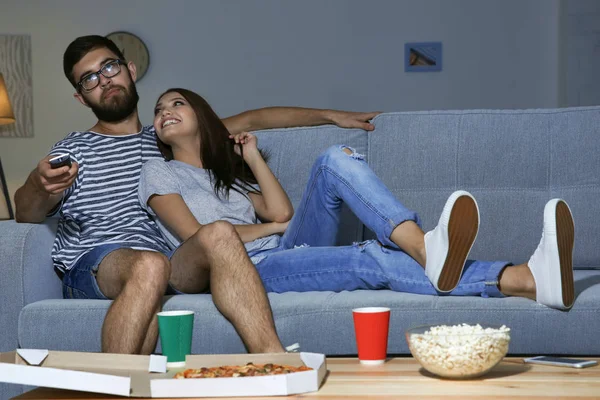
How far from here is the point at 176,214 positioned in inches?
92.9

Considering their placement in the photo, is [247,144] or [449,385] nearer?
[449,385]

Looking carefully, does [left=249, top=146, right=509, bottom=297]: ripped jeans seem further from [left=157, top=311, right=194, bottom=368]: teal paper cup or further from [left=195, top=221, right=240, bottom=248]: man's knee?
[left=157, top=311, right=194, bottom=368]: teal paper cup

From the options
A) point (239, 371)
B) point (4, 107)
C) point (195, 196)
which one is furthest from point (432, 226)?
point (4, 107)

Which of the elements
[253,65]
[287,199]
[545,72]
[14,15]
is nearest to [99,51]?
[287,199]

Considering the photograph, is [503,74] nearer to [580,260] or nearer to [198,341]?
[580,260]

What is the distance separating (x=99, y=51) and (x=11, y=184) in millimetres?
2623

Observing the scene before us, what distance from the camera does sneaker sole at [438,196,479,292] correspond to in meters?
1.80

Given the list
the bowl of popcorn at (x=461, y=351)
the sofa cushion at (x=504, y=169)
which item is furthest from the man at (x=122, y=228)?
the bowl of popcorn at (x=461, y=351)

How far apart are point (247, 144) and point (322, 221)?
42cm

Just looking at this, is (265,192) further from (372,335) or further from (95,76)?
(372,335)

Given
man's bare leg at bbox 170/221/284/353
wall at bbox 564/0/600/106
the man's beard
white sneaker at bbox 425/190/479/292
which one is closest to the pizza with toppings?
man's bare leg at bbox 170/221/284/353

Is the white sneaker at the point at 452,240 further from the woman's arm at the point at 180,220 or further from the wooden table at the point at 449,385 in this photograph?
the woman's arm at the point at 180,220

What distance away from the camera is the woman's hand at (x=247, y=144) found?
263cm

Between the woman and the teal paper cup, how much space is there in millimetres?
614
